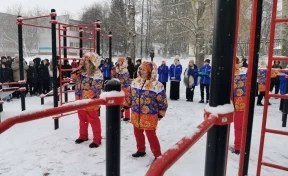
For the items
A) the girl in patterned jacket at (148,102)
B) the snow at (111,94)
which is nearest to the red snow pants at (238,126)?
the girl in patterned jacket at (148,102)

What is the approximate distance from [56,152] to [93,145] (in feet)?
2.01

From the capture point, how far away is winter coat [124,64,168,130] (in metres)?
3.93

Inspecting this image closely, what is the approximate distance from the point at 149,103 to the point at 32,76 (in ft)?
27.6

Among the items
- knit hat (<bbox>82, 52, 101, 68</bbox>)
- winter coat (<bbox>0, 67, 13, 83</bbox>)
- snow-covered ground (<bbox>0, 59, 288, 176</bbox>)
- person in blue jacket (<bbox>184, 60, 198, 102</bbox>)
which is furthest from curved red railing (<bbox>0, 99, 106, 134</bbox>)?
winter coat (<bbox>0, 67, 13, 83</bbox>)

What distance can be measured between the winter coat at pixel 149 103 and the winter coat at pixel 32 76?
812cm

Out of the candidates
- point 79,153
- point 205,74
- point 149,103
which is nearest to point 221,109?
point 149,103

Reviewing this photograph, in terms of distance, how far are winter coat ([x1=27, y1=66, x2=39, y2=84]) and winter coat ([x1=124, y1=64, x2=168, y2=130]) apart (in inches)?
320

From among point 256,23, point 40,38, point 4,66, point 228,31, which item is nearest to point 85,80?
point 256,23

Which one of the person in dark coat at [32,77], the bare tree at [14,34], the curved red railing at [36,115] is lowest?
the person in dark coat at [32,77]

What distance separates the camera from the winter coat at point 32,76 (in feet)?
35.7

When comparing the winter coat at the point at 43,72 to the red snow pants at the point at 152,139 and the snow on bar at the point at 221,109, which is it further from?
the snow on bar at the point at 221,109

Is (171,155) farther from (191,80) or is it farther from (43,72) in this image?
(43,72)

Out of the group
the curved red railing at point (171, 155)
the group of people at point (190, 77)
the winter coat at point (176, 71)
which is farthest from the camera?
the winter coat at point (176, 71)

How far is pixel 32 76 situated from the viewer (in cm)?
1093
